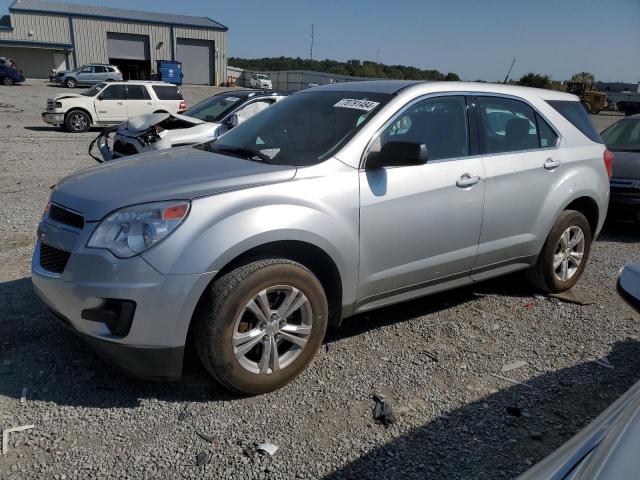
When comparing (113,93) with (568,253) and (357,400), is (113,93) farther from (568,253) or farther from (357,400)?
(357,400)

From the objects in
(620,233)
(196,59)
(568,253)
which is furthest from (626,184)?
(196,59)

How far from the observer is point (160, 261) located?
8.79 ft

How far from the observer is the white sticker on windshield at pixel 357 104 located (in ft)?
12.0

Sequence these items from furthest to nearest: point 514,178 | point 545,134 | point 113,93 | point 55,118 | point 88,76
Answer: point 88,76 < point 113,93 < point 55,118 < point 545,134 < point 514,178

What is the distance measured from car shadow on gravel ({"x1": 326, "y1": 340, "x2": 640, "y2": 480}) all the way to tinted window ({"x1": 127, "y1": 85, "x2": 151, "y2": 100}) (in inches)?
684

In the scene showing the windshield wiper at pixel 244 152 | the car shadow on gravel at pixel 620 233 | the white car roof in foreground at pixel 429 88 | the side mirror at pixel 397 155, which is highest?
the white car roof in foreground at pixel 429 88

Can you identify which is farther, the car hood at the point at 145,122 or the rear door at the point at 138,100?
the rear door at the point at 138,100

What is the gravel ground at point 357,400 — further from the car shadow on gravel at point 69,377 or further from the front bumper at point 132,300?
the front bumper at point 132,300

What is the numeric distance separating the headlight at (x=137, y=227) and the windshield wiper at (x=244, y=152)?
80 cm

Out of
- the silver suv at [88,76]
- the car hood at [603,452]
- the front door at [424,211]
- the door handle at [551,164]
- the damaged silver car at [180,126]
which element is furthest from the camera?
the silver suv at [88,76]

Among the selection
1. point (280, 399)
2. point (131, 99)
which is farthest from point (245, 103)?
point (131, 99)

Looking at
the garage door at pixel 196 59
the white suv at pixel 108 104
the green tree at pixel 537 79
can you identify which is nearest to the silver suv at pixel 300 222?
the white suv at pixel 108 104

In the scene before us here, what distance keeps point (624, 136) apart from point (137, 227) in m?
7.67

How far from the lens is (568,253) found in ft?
15.8
